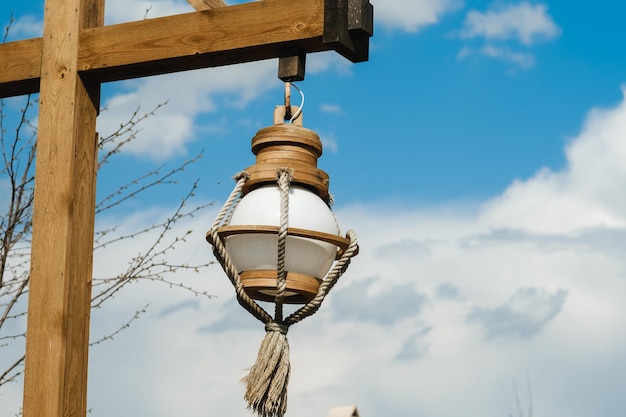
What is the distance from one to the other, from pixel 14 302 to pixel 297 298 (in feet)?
8.51

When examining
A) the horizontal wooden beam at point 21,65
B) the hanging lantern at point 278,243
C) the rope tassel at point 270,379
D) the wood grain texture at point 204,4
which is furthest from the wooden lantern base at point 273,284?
the horizontal wooden beam at point 21,65

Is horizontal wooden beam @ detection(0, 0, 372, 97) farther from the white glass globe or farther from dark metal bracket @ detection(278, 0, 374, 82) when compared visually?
the white glass globe

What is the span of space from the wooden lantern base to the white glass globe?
2 centimetres

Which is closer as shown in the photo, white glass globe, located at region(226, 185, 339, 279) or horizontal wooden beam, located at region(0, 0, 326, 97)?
white glass globe, located at region(226, 185, 339, 279)

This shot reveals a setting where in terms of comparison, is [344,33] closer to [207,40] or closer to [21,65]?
[207,40]

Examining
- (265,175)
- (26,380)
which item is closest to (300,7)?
(265,175)

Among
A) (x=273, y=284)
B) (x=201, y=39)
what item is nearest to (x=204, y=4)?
(x=201, y=39)

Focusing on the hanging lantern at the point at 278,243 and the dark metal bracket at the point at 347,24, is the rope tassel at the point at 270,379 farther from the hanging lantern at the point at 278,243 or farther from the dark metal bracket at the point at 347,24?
the dark metal bracket at the point at 347,24

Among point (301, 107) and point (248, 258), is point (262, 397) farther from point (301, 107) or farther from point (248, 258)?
point (301, 107)

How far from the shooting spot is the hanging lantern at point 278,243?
2.85 meters

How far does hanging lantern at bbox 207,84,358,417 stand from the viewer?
285 centimetres

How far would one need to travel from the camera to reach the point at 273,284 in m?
2.89

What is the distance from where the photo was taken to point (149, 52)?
3199 millimetres

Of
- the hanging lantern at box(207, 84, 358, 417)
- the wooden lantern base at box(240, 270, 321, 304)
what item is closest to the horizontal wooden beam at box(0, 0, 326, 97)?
the hanging lantern at box(207, 84, 358, 417)
